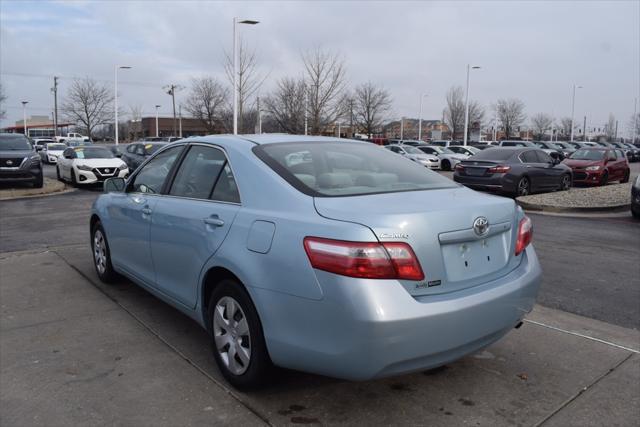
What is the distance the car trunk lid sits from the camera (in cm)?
277

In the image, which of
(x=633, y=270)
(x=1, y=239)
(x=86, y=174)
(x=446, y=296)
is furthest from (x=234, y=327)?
Answer: (x=86, y=174)

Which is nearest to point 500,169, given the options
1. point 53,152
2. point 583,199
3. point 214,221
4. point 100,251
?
point 583,199

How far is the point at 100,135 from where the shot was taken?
285 feet

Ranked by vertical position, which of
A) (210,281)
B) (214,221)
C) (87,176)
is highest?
(214,221)

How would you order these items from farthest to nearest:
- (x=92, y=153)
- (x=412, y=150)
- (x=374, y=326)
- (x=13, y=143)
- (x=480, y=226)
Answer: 1. (x=412, y=150)
2. (x=92, y=153)
3. (x=13, y=143)
4. (x=480, y=226)
5. (x=374, y=326)

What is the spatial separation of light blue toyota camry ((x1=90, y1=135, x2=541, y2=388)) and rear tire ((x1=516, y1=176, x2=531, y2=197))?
486 inches

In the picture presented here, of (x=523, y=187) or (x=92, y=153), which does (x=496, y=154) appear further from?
(x=92, y=153)

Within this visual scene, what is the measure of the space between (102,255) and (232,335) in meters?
2.88

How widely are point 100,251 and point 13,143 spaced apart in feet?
44.8

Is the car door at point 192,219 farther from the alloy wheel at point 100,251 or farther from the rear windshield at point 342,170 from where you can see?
the alloy wheel at point 100,251

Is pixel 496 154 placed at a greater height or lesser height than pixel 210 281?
greater

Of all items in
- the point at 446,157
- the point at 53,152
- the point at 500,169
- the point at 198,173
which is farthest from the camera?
the point at 53,152

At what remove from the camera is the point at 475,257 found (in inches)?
120

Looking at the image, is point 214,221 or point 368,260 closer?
point 368,260
